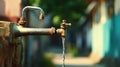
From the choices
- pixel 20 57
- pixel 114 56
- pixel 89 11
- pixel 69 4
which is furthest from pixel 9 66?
pixel 89 11

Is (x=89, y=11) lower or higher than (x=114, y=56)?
higher

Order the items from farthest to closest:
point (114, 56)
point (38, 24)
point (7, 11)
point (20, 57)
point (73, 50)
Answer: point (73, 50)
point (114, 56)
point (38, 24)
point (7, 11)
point (20, 57)

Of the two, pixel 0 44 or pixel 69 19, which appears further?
pixel 69 19

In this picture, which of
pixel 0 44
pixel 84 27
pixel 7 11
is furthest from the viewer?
pixel 84 27

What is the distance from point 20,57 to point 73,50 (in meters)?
17.7

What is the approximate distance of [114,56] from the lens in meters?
11.2

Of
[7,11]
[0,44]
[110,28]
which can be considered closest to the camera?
[0,44]

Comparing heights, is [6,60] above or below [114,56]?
above

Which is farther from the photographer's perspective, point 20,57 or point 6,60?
point 20,57

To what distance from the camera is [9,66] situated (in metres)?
3.56

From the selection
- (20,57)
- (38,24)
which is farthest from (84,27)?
(20,57)

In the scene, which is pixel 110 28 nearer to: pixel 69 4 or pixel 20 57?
pixel 69 4

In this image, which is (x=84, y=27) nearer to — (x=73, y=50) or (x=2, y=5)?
(x=73, y=50)

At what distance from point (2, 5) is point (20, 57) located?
1.02 m
